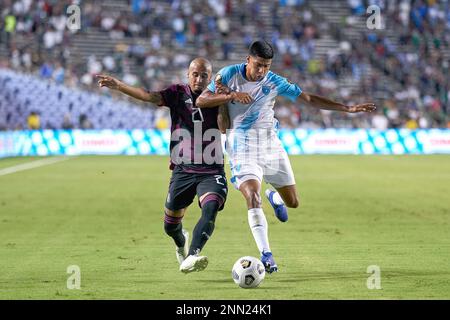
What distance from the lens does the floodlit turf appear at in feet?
28.4

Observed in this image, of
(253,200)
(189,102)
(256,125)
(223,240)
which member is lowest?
(223,240)

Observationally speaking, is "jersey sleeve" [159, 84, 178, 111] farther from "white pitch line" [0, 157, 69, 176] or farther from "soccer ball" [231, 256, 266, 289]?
"white pitch line" [0, 157, 69, 176]

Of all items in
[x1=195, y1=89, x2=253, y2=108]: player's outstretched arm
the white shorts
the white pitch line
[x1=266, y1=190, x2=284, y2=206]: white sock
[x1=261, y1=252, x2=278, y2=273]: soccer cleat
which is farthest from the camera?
the white pitch line

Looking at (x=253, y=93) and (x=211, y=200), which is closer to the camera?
(x=211, y=200)

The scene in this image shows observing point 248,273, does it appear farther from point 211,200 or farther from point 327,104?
point 327,104

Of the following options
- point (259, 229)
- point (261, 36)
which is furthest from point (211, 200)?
point (261, 36)

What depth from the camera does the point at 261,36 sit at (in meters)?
42.0

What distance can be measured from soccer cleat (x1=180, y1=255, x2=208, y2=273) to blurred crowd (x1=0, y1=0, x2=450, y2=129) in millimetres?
28709

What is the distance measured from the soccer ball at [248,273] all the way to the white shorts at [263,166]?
1197 mm

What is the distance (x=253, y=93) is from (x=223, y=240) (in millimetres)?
3377

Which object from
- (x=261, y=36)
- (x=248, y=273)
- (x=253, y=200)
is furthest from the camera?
(x=261, y=36)

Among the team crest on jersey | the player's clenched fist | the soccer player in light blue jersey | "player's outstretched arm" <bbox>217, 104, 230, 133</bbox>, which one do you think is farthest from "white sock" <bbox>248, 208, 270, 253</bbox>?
the player's clenched fist
